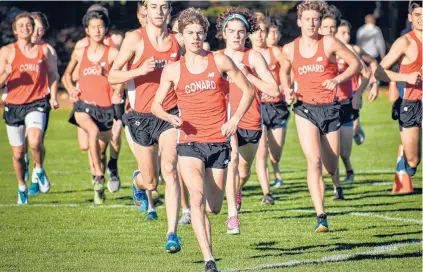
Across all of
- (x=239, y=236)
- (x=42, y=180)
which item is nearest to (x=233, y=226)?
(x=239, y=236)

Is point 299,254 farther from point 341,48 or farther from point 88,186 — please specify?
point 88,186

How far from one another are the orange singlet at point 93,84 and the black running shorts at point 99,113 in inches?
2.8

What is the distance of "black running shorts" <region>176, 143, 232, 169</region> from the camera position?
9914 mm

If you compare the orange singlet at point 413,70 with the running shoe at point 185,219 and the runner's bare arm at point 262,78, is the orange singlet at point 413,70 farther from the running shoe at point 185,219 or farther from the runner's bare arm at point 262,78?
the running shoe at point 185,219

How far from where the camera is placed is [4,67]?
1547cm

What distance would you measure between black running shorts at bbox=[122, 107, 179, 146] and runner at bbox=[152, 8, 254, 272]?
200 cm

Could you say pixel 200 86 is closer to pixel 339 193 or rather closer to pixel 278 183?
pixel 339 193

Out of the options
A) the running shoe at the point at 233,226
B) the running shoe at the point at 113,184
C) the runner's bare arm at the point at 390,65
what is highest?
the runner's bare arm at the point at 390,65

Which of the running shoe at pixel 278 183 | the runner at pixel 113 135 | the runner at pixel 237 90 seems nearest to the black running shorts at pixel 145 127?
the runner at pixel 237 90

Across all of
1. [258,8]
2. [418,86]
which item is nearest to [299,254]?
[418,86]

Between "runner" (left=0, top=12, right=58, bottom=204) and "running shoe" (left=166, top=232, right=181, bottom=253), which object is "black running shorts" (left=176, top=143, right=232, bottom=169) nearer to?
"running shoe" (left=166, top=232, right=181, bottom=253)

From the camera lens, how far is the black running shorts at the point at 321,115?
12.7 meters

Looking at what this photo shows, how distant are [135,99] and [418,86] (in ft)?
12.0

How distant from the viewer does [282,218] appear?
44.6ft
